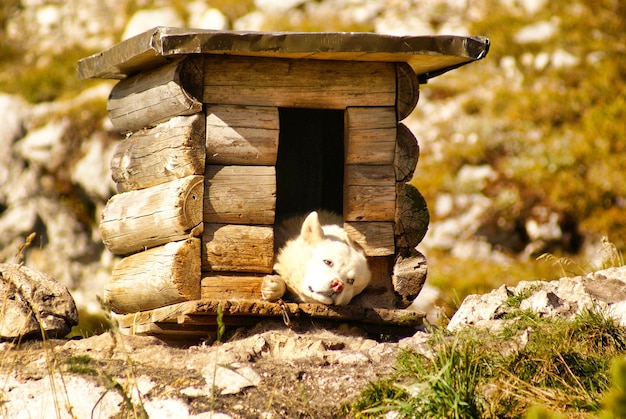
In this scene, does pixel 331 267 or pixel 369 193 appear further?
pixel 369 193

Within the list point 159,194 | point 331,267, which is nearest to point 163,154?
point 159,194

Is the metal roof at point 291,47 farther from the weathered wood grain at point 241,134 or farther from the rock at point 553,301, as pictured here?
Answer: the rock at point 553,301

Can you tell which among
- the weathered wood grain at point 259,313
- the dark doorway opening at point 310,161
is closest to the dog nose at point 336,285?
the weathered wood grain at point 259,313

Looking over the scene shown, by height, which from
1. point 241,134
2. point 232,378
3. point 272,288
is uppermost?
point 241,134

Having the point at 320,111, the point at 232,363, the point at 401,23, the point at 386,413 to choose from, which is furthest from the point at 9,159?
the point at 386,413

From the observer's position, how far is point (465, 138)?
607 inches

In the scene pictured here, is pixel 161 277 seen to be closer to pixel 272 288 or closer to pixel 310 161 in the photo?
pixel 272 288

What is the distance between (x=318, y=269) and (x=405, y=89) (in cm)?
157

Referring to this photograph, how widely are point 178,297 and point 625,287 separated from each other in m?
3.16

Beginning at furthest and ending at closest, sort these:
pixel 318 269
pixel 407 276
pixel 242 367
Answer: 1. pixel 407 276
2. pixel 318 269
3. pixel 242 367

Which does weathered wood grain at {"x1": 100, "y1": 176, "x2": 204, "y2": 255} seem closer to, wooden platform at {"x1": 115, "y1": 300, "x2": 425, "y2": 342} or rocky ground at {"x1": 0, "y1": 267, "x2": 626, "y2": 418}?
wooden platform at {"x1": 115, "y1": 300, "x2": 425, "y2": 342}

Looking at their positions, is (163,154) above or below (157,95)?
below

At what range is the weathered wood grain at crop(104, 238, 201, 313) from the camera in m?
6.41

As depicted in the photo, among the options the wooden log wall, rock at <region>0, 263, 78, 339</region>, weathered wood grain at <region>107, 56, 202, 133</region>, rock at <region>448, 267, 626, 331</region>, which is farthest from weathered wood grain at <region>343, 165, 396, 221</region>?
rock at <region>0, 263, 78, 339</region>
